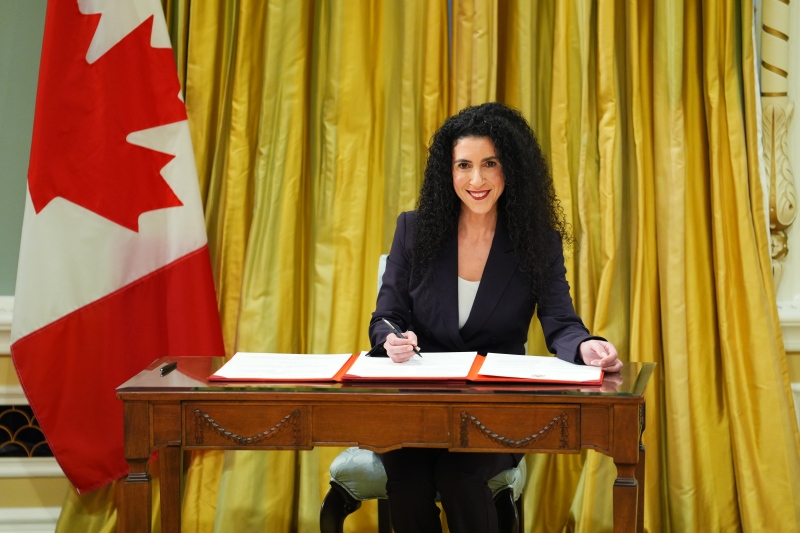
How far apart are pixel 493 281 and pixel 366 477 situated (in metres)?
0.65

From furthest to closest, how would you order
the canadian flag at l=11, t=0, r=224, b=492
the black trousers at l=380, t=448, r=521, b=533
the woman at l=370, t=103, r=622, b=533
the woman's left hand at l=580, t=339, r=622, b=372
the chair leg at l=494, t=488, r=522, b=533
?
the canadian flag at l=11, t=0, r=224, b=492, the woman at l=370, t=103, r=622, b=533, the chair leg at l=494, t=488, r=522, b=533, the black trousers at l=380, t=448, r=521, b=533, the woman's left hand at l=580, t=339, r=622, b=372

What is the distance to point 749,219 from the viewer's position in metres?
3.05

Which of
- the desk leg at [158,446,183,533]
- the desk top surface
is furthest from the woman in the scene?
the desk leg at [158,446,183,533]

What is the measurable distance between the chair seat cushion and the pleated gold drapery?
30.0 inches

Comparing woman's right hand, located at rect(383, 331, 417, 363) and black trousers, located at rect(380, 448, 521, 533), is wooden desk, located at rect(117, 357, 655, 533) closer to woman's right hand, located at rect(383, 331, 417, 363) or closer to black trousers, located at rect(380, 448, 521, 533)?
woman's right hand, located at rect(383, 331, 417, 363)

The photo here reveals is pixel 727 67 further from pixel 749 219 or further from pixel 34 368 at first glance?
pixel 34 368

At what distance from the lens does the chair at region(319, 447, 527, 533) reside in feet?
7.77

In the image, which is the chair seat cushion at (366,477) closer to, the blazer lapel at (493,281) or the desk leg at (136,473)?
the blazer lapel at (493,281)

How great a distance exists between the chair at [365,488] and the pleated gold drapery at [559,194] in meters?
0.74

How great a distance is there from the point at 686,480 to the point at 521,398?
1472 millimetres

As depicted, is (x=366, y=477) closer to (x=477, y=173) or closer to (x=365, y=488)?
(x=365, y=488)

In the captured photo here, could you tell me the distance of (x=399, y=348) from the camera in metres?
2.10

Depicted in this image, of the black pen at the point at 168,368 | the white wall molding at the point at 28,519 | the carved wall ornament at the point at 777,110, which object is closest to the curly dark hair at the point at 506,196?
the black pen at the point at 168,368

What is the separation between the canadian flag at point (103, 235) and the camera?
115 inches
